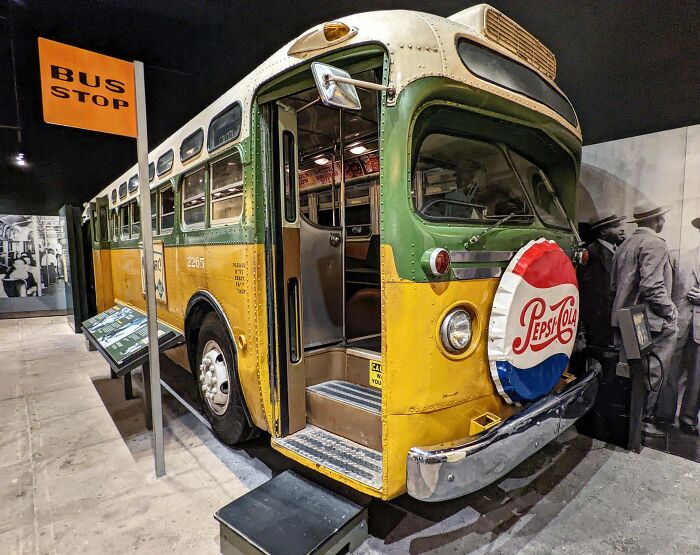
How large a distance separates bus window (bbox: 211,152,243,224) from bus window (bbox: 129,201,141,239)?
9.37 feet

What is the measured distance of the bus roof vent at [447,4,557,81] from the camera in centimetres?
210

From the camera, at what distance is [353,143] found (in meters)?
3.72

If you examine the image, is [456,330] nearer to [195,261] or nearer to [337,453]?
[337,453]

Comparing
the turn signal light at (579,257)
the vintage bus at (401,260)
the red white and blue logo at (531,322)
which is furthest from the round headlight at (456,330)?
the turn signal light at (579,257)

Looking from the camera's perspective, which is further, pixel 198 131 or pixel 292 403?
pixel 198 131

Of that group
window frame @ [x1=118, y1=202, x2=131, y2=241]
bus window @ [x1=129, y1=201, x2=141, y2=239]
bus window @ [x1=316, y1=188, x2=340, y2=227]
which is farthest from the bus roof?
window frame @ [x1=118, y1=202, x2=131, y2=241]

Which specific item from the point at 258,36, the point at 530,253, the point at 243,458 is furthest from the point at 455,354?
the point at 258,36

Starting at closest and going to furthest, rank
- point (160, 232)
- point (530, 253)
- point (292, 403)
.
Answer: point (530, 253), point (292, 403), point (160, 232)

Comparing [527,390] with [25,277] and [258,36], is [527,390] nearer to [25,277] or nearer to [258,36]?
[258,36]

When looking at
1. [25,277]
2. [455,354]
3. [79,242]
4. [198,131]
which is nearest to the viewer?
[455,354]

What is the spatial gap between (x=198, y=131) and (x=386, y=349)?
258 cm

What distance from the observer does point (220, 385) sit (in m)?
3.02

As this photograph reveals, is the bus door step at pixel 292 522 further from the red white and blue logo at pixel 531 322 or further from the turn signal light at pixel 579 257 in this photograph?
the turn signal light at pixel 579 257

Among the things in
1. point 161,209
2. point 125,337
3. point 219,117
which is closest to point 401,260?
point 219,117
